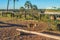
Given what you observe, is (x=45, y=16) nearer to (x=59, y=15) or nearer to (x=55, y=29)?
(x=59, y=15)

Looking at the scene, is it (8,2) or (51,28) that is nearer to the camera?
(51,28)

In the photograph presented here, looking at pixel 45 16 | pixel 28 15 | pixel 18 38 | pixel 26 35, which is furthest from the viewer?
pixel 28 15

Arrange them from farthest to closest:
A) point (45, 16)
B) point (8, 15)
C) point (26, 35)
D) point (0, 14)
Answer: point (0, 14)
point (8, 15)
point (45, 16)
point (26, 35)

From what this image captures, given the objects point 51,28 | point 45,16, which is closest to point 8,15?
point 45,16

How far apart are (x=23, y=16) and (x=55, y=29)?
39.4 ft

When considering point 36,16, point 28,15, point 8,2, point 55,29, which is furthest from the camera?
point 8,2

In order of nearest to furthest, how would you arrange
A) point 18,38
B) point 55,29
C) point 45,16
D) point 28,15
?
point 18,38, point 55,29, point 45,16, point 28,15

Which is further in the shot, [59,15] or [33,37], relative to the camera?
[59,15]

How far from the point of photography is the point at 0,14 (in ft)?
101

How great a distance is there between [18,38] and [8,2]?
30.2 meters

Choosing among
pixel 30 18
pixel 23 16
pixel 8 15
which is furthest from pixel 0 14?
pixel 30 18

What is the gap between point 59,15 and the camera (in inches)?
1001

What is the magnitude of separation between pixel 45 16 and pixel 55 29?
7.58 metres

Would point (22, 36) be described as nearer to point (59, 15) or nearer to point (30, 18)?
point (30, 18)
